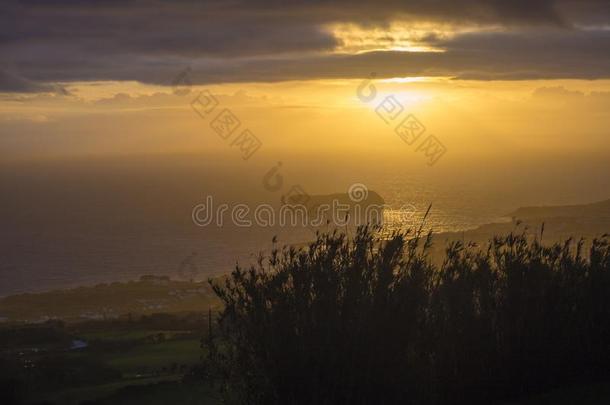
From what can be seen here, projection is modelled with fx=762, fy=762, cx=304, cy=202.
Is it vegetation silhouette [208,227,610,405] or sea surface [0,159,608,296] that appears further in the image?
sea surface [0,159,608,296]

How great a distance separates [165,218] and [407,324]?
108 metres

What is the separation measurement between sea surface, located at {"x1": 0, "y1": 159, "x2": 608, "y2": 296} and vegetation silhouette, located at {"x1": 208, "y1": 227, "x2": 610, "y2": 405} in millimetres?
15049

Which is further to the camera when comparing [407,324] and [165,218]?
[165,218]

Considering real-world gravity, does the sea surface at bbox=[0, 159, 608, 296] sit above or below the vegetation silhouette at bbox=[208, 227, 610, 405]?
above

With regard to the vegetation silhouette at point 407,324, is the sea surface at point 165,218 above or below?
above

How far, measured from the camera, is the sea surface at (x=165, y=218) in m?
71.4

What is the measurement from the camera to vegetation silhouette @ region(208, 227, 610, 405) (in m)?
8.94

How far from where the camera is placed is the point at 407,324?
9.45 metres

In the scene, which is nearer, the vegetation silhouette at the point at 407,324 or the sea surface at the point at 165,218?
the vegetation silhouette at the point at 407,324

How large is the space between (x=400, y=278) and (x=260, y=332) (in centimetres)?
192

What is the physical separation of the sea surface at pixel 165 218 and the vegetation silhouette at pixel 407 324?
15.0 m

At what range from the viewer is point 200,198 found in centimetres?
14300

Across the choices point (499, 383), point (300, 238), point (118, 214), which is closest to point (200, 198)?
point (118, 214)

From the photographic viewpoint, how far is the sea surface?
2810 inches
